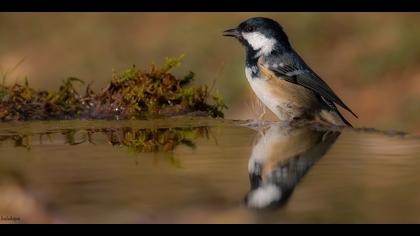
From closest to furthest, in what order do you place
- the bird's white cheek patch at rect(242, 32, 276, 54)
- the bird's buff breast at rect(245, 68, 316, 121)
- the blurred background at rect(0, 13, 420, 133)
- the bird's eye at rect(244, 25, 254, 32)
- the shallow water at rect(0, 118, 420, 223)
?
1. the shallow water at rect(0, 118, 420, 223)
2. the bird's buff breast at rect(245, 68, 316, 121)
3. the bird's white cheek patch at rect(242, 32, 276, 54)
4. the bird's eye at rect(244, 25, 254, 32)
5. the blurred background at rect(0, 13, 420, 133)

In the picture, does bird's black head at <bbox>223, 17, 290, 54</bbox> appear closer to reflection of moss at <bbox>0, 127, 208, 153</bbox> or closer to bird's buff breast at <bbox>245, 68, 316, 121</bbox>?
bird's buff breast at <bbox>245, 68, 316, 121</bbox>

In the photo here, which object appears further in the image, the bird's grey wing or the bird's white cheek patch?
the bird's white cheek patch

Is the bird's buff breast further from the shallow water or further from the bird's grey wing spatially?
the shallow water

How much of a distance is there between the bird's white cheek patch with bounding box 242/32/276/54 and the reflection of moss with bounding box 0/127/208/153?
4.83 ft

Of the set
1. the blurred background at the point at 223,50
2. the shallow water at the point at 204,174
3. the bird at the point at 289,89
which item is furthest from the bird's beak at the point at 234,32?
the blurred background at the point at 223,50

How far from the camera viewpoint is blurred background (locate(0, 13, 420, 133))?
13328 millimetres

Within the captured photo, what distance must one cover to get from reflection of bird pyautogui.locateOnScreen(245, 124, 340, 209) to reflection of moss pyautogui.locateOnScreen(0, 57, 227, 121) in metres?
0.92

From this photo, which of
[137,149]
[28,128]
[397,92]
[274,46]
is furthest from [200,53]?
[137,149]

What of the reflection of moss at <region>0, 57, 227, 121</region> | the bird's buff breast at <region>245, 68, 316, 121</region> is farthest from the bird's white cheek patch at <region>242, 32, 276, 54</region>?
the reflection of moss at <region>0, 57, 227, 121</region>

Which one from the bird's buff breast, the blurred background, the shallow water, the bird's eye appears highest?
the blurred background

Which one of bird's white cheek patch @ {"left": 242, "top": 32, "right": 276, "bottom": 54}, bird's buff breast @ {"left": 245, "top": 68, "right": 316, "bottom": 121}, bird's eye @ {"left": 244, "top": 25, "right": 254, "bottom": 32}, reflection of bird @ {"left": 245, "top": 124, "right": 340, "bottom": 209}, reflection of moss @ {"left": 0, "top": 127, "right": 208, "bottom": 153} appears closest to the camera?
reflection of bird @ {"left": 245, "top": 124, "right": 340, "bottom": 209}

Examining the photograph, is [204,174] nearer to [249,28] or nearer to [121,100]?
[121,100]

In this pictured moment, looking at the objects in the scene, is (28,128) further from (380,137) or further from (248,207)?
(248,207)

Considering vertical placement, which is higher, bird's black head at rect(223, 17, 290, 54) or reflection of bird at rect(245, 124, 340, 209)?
bird's black head at rect(223, 17, 290, 54)
